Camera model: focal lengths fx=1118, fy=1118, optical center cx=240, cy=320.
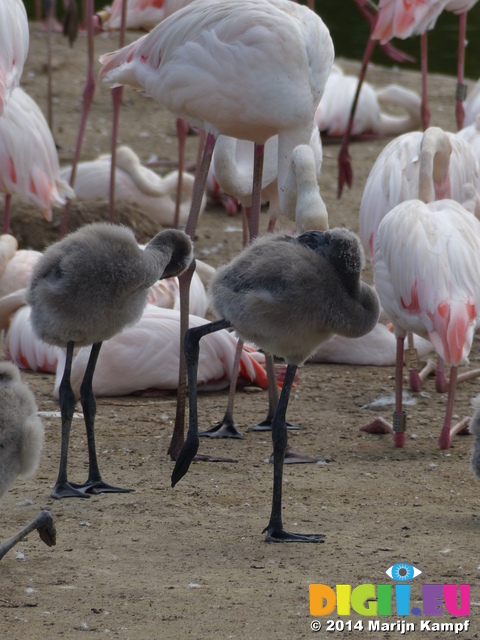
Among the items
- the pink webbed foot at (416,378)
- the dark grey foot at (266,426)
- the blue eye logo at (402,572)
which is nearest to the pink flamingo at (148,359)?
the dark grey foot at (266,426)

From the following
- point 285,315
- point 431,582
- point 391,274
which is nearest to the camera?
point 431,582

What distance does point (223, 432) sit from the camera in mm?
4793

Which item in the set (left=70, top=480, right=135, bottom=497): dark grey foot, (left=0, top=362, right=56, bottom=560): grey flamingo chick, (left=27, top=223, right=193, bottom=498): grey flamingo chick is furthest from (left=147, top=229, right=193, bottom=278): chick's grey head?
(left=0, top=362, right=56, bottom=560): grey flamingo chick

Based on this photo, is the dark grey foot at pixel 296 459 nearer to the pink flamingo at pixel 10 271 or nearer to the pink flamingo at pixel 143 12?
the pink flamingo at pixel 10 271

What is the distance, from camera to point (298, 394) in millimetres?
5488

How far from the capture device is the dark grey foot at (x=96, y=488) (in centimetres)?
389

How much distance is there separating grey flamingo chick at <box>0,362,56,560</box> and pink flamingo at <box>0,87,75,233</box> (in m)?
3.48

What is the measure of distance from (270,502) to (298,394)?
5.43 feet

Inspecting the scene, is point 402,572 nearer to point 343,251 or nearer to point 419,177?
point 343,251

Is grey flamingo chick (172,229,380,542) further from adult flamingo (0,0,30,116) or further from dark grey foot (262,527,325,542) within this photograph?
adult flamingo (0,0,30,116)

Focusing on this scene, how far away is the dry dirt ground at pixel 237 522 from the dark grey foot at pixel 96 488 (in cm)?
4

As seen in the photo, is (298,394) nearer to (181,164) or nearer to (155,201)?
(181,164)

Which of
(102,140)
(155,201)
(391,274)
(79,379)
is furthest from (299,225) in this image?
(102,140)

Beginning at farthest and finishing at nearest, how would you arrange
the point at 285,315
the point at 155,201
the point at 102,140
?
the point at 102,140, the point at 155,201, the point at 285,315
